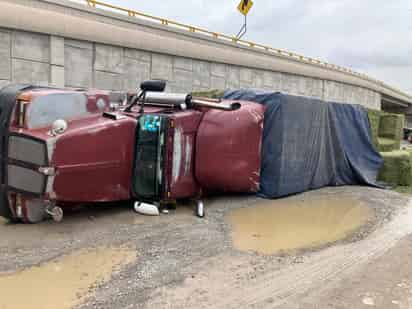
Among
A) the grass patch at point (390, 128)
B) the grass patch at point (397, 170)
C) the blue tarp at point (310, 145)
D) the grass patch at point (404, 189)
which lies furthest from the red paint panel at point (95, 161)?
the grass patch at point (390, 128)

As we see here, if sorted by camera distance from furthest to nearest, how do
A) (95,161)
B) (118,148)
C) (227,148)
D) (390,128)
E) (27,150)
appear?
(390,128) < (227,148) < (118,148) < (95,161) < (27,150)

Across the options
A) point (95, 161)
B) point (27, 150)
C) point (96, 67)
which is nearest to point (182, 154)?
point (95, 161)

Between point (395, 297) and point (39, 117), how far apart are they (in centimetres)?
388

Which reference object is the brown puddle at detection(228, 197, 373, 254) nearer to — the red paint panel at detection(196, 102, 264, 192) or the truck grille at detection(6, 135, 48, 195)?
the red paint panel at detection(196, 102, 264, 192)

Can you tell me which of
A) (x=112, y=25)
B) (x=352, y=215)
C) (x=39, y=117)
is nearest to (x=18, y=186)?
(x=39, y=117)

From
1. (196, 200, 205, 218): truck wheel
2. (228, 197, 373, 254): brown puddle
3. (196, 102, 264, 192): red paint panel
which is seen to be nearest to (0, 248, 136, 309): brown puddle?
(228, 197, 373, 254): brown puddle

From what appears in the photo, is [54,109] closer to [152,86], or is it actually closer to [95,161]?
[95,161]

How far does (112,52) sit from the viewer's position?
1121 cm

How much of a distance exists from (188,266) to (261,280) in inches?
26.8

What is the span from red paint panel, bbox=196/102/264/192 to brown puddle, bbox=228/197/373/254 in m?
0.53

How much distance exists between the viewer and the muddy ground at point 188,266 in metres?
2.71

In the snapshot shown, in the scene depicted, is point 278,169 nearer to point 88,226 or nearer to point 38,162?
point 88,226

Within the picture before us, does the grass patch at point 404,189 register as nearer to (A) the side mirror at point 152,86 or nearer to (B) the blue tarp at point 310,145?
(B) the blue tarp at point 310,145

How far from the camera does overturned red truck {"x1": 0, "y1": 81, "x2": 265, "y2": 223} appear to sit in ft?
13.0
